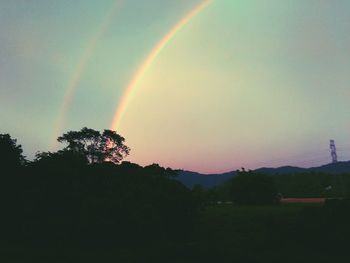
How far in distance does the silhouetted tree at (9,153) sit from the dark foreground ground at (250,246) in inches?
498

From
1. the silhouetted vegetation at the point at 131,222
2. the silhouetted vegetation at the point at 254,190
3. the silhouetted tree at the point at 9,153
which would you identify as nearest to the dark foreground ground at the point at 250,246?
the silhouetted vegetation at the point at 131,222

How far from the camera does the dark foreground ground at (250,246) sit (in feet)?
99.3

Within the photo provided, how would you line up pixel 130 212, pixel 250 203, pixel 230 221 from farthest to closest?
pixel 250 203 < pixel 230 221 < pixel 130 212

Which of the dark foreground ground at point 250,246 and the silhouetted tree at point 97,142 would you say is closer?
the dark foreground ground at point 250,246

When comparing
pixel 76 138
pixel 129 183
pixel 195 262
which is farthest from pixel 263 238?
pixel 76 138

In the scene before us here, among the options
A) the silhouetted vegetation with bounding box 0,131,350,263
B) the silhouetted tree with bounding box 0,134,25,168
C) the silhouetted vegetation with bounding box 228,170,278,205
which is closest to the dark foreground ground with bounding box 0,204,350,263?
the silhouetted vegetation with bounding box 0,131,350,263

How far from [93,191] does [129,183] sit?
3391 mm

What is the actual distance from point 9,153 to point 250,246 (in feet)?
87.8

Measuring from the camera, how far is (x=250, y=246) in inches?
1361

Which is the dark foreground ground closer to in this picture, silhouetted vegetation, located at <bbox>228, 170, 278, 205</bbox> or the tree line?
the tree line

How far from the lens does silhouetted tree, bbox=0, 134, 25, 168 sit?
45594mm

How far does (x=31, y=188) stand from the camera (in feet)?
132

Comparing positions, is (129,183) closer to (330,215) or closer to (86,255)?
(86,255)

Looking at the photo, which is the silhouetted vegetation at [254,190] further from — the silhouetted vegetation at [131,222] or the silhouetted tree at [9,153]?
the silhouetted tree at [9,153]
